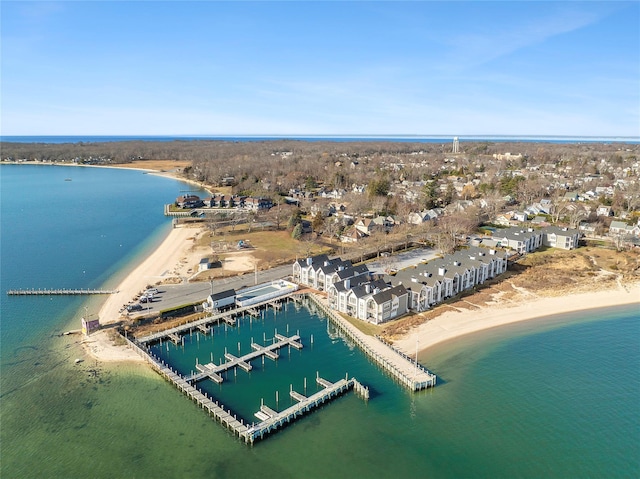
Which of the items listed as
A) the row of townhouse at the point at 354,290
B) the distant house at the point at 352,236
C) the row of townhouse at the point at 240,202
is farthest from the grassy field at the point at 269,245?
the row of townhouse at the point at 240,202

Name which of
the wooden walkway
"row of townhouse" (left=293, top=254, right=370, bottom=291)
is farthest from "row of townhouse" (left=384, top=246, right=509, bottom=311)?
the wooden walkway

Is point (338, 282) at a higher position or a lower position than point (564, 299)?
higher

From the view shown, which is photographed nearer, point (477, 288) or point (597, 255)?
point (477, 288)

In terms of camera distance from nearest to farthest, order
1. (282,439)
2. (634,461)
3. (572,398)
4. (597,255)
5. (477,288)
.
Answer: (634,461) → (282,439) → (572,398) → (477,288) → (597,255)

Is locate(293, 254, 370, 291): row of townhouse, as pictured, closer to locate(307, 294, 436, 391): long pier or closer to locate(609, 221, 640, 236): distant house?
locate(307, 294, 436, 391): long pier

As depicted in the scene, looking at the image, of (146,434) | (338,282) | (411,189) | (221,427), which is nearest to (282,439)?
(221,427)

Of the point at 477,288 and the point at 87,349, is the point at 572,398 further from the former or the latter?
the point at 87,349

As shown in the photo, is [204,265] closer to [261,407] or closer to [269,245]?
[269,245]

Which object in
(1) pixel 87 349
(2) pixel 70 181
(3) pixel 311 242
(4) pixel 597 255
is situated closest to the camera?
(1) pixel 87 349
